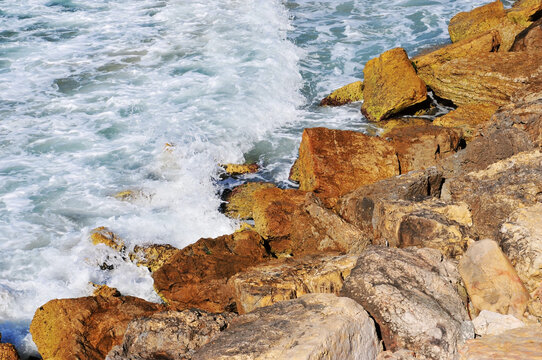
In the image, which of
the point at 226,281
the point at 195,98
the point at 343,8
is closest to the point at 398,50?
the point at 195,98

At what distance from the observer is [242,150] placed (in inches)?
341

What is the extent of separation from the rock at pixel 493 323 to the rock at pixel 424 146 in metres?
3.10

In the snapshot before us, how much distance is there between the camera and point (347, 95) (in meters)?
9.57

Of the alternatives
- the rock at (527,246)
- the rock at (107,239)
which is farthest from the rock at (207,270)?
the rock at (527,246)

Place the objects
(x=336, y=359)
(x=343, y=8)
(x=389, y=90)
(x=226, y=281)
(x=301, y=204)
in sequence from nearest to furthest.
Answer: (x=336, y=359) < (x=226, y=281) < (x=301, y=204) < (x=389, y=90) < (x=343, y=8)

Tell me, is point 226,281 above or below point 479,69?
below

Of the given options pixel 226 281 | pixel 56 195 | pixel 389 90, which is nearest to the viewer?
pixel 226 281

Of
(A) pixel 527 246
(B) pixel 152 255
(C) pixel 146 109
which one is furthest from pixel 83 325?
(C) pixel 146 109

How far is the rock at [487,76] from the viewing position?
735 cm

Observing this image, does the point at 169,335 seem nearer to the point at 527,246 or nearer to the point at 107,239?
the point at 527,246

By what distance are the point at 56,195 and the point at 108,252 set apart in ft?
6.54

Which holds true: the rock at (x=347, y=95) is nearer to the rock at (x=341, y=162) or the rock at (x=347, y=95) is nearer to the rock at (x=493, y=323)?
the rock at (x=341, y=162)

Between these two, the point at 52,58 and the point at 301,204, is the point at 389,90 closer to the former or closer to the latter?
the point at 301,204

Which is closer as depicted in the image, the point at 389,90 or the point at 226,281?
the point at 226,281
